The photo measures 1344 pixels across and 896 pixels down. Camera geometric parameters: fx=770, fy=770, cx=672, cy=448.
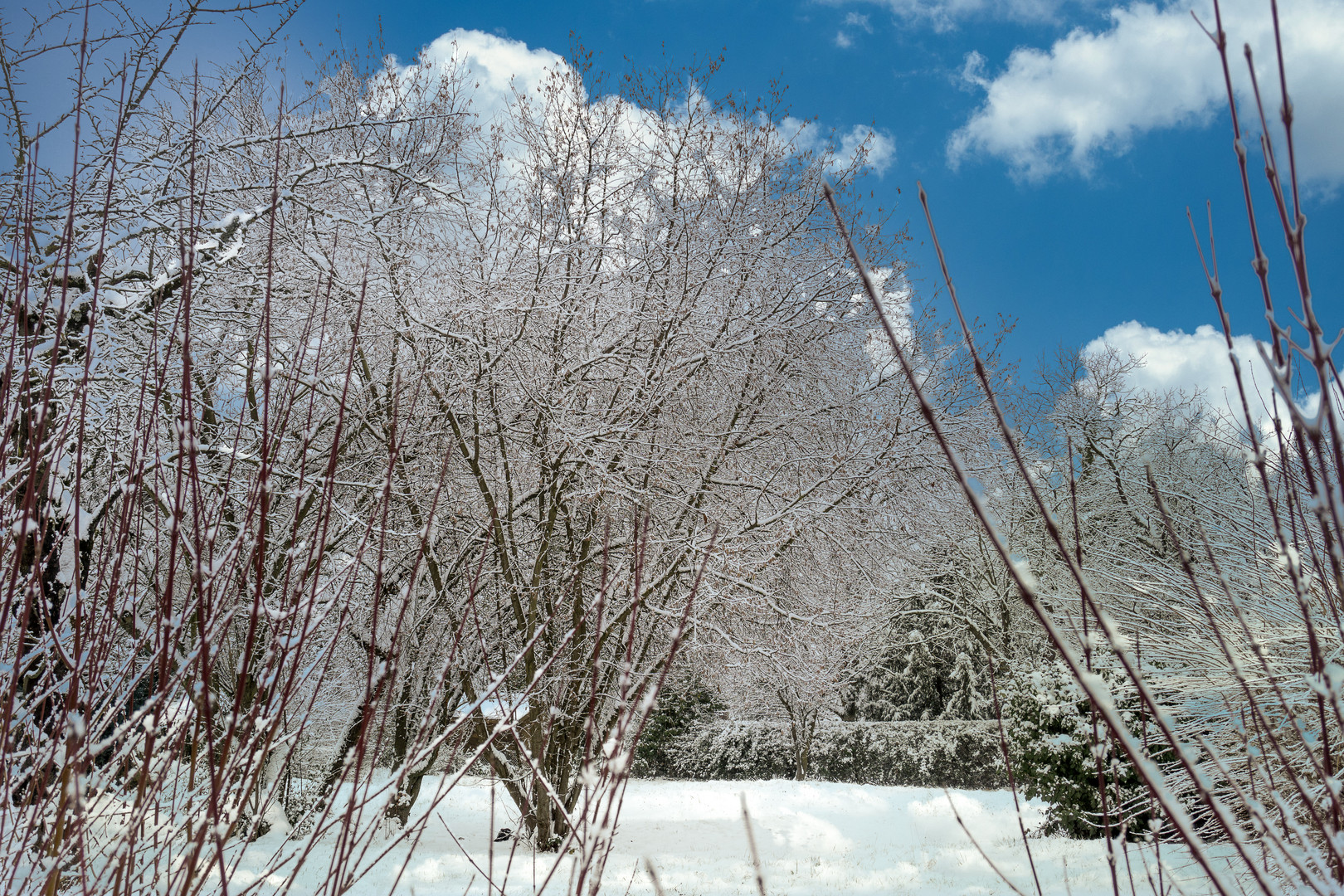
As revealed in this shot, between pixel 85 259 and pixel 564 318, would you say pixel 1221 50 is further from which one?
pixel 564 318

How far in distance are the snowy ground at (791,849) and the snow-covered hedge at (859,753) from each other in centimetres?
205

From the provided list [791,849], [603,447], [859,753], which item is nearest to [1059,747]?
[791,849]

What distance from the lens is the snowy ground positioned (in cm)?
686

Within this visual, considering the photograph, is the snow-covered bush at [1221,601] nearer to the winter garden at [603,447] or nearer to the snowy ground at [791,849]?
the winter garden at [603,447]

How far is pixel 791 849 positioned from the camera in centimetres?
947

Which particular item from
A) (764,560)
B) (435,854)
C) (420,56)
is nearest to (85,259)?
(764,560)

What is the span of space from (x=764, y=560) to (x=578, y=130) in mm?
4681

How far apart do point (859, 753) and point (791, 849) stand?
7.84 m

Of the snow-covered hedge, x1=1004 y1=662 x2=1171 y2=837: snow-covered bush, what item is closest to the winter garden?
x1=1004 y1=662 x2=1171 y2=837: snow-covered bush

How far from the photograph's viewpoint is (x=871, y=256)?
28.5ft

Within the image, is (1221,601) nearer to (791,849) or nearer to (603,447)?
(603,447)

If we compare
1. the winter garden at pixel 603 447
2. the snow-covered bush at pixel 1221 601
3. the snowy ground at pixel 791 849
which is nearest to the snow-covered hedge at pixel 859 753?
the snowy ground at pixel 791 849

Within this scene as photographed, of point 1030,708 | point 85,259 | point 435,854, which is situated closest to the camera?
point 85,259

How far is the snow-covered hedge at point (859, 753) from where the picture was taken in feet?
52.5
